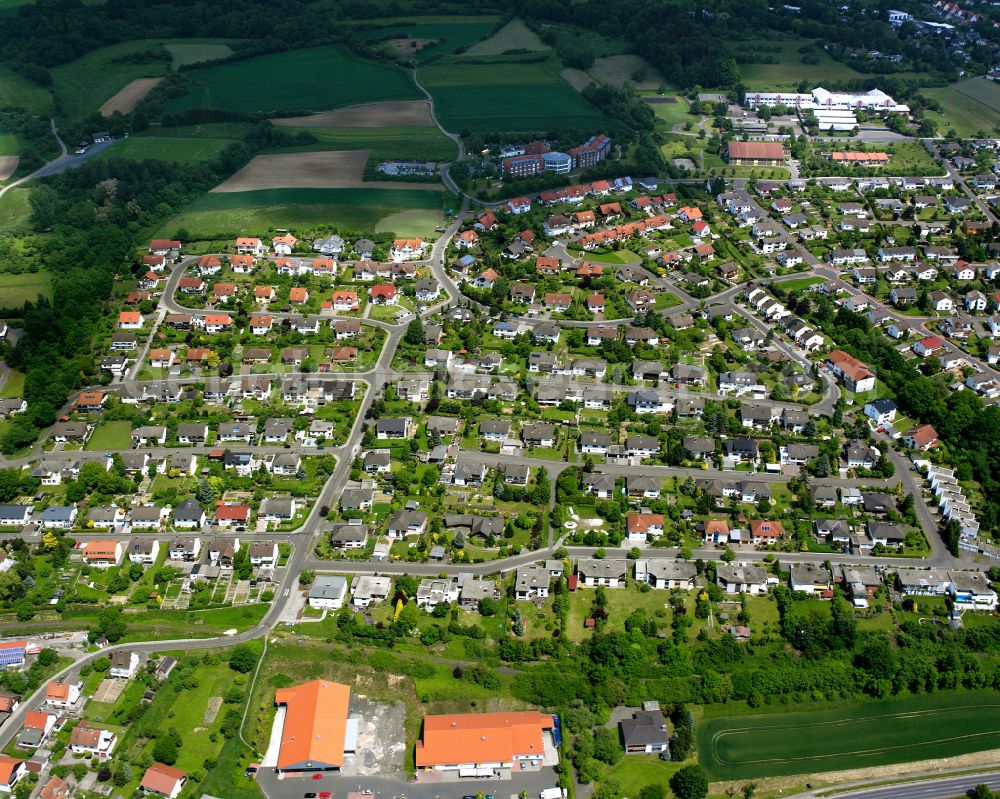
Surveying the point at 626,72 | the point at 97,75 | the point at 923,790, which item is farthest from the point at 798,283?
the point at 97,75

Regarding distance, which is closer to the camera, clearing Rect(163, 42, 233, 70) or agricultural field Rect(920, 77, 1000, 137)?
agricultural field Rect(920, 77, 1000, 137)

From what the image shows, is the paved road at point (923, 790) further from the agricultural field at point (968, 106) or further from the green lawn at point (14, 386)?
the agricultural field at point (968, 106)

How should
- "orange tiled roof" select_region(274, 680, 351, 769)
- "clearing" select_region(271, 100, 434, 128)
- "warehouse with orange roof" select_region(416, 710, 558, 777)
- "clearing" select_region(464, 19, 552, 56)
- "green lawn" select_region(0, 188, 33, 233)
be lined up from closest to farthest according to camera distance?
"orange tiled roof" select_region(274, 680, 351, 769) → "warehouse with orange roof" select_region(416, 710, 558, 777) → "green lawn" select_region(0, 188, 33, 233) → "clearing" select_region(271, 100, 434, 128) → "clearing" select_region(464, 19, 552, 56)

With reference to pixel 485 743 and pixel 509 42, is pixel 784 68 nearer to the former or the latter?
pixel 509 42

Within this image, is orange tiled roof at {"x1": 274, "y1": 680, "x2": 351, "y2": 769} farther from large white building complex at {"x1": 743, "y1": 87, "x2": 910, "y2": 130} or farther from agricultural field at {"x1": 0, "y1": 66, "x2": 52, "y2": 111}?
agricultural field at {"x1": 0, "y1": 66, "x2": 52, "y2": 111}

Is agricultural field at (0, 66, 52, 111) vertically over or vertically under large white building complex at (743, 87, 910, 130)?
under

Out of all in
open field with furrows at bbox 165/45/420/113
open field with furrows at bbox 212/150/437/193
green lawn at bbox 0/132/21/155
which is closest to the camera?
open field with furrows at bbox 212/150/437/193

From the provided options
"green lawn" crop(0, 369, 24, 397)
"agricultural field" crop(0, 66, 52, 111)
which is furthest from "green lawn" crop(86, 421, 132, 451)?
"agricultural field" crop(0, 66, 52, 111)
